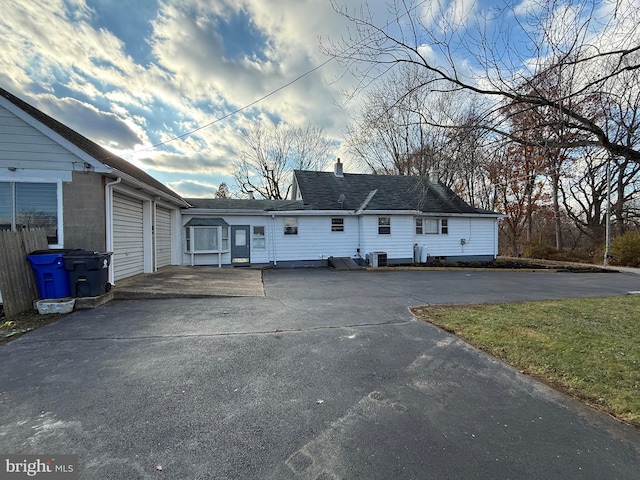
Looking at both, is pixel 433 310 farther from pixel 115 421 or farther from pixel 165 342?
pixel 115 421

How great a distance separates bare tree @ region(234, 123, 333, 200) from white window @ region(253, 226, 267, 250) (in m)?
14.4

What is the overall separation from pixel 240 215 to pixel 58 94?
25.3ft

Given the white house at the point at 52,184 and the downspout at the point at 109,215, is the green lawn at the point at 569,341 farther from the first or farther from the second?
the white house at the point at 52,184

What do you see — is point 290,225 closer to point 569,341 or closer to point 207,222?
point 207,222

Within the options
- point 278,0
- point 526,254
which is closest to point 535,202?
point 526,254

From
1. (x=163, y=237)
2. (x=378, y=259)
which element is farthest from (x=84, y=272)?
(x=378, y=259)

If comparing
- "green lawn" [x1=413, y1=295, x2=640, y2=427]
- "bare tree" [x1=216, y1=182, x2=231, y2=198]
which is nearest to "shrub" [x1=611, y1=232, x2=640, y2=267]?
"green lawn" [x1=413, y1=295, x2=640, y2=427]

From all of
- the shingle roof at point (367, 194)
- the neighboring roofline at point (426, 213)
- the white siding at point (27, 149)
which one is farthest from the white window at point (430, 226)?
the white siding at point (27, 149)

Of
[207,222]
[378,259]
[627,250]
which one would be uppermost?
[207,222]

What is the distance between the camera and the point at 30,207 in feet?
22.8

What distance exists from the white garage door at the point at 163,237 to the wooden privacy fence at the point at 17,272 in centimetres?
492

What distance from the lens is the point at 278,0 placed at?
6.71 meters

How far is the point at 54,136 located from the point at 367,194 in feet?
46.7

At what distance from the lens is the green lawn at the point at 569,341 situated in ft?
10.1
